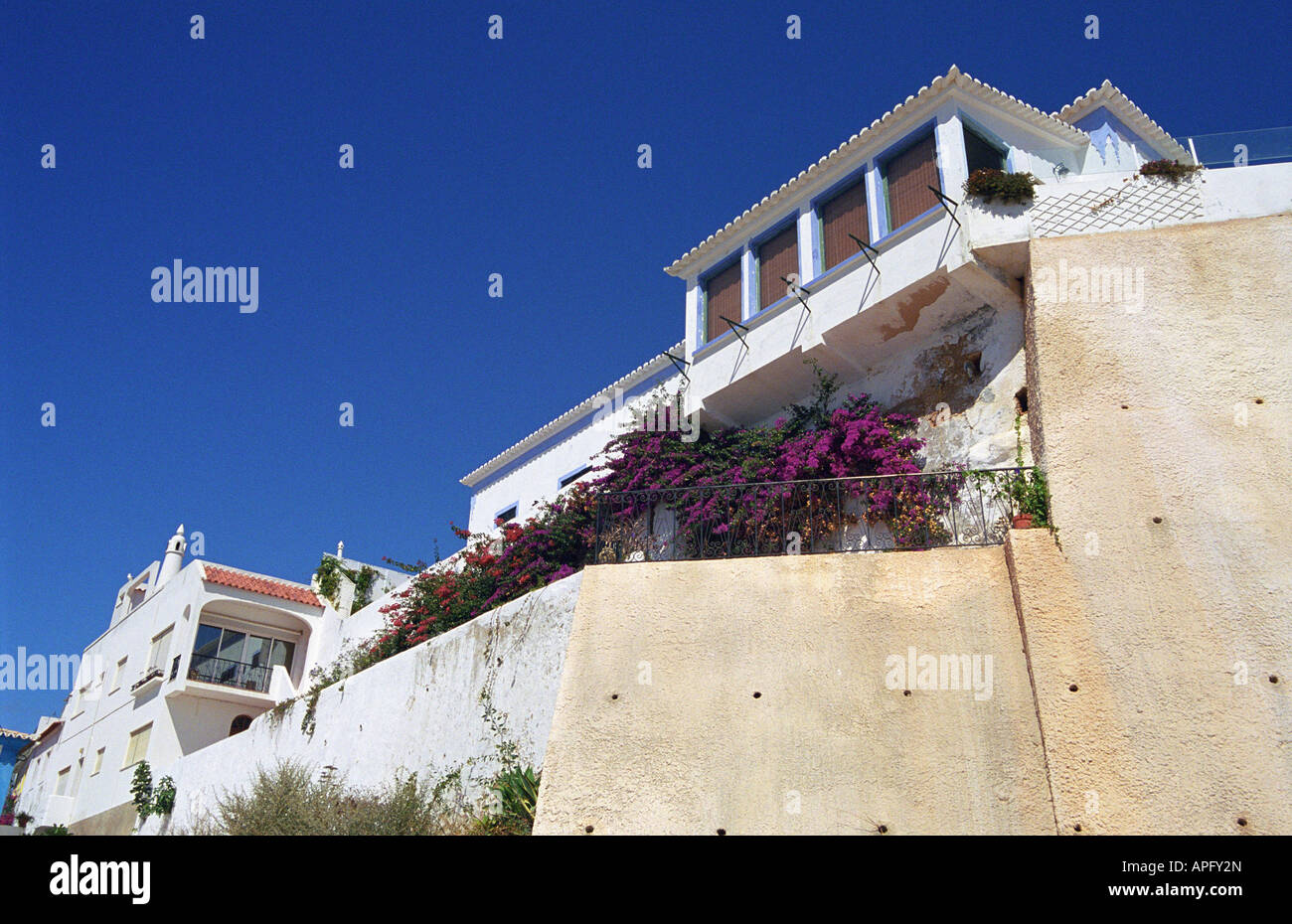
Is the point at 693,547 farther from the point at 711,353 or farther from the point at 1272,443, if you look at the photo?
the point at 1272,443

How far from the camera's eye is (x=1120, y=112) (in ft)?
53.5

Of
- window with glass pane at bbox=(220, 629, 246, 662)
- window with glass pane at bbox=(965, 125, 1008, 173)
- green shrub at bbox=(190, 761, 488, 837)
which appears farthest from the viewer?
window with glass pane at bbox=(220, 629, 246, 662)

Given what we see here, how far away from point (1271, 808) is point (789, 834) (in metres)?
3.83

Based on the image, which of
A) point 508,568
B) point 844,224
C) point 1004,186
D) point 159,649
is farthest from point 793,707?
point 159,649

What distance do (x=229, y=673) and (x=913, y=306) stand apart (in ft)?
68.5

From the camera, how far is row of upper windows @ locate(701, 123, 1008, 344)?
1381cm

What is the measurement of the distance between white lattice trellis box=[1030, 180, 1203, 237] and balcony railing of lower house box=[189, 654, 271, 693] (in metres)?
22.7

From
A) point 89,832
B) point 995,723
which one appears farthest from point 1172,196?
point 89,832

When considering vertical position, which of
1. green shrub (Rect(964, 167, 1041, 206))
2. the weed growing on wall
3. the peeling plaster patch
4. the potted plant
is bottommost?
the weed growing on wall

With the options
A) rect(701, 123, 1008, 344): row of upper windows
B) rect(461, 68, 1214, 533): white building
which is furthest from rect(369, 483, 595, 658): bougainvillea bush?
rect(701, 123, 1008, 344): row of upper windows

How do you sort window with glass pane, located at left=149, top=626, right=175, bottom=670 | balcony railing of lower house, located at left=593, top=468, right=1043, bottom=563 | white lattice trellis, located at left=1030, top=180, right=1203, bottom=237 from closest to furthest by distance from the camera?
1. white lattice trellis, located at left=1030, top=180, right=1203, bottom=237
2. balcony railing of lower house, located at left=593, top=468, right=1043, bottom=563
3. window with glass pane, located at left=149, top=626, right=175, bottom=670

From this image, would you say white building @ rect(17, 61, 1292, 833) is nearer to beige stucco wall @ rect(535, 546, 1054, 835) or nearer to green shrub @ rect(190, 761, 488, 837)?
green shrub @ rect(190, 761, 488, 837)

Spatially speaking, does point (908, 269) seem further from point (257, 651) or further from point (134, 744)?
point (134, 744)

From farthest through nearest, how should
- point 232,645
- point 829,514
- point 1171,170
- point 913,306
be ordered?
1. point 232,645
2. point 913,306
3. point 829,514
4. point 1171,170
